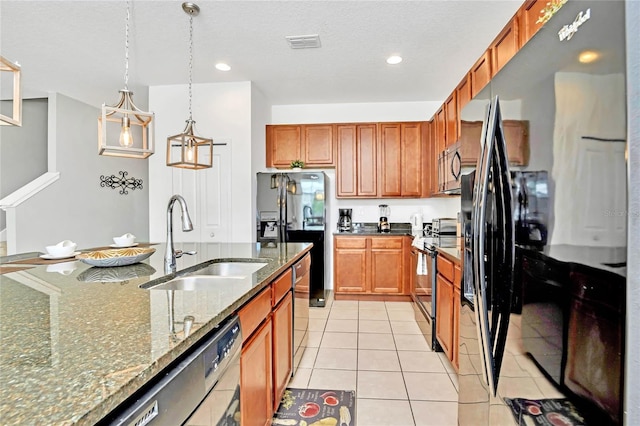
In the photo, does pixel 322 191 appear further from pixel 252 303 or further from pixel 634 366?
pixel 634 366

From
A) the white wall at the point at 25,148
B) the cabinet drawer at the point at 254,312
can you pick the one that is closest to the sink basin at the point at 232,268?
the cabinet drawer at the point at 254,312

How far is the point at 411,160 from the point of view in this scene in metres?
4.32

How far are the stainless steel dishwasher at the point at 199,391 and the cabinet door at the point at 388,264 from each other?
3.20 m

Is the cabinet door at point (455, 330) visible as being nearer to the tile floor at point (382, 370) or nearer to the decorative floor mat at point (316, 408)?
the tile floor at point (382, 370)

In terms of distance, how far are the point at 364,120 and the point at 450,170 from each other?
1.75m

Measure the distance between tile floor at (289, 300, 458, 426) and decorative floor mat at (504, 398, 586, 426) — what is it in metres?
1.06

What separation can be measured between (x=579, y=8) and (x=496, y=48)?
1.85 metres

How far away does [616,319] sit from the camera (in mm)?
604

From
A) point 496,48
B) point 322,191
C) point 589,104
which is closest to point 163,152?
point 322,191

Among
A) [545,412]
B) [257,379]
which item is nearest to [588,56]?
[545,412]

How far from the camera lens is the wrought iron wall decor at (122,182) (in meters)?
4.93

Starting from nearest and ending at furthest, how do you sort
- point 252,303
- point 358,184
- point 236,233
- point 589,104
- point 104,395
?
point 104,395 → point 589,104 → point 252,303 → point 236,233 → point 358,184

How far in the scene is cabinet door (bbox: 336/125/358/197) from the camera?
Answer: 440 cm

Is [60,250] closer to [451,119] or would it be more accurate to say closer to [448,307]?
[448,307]
